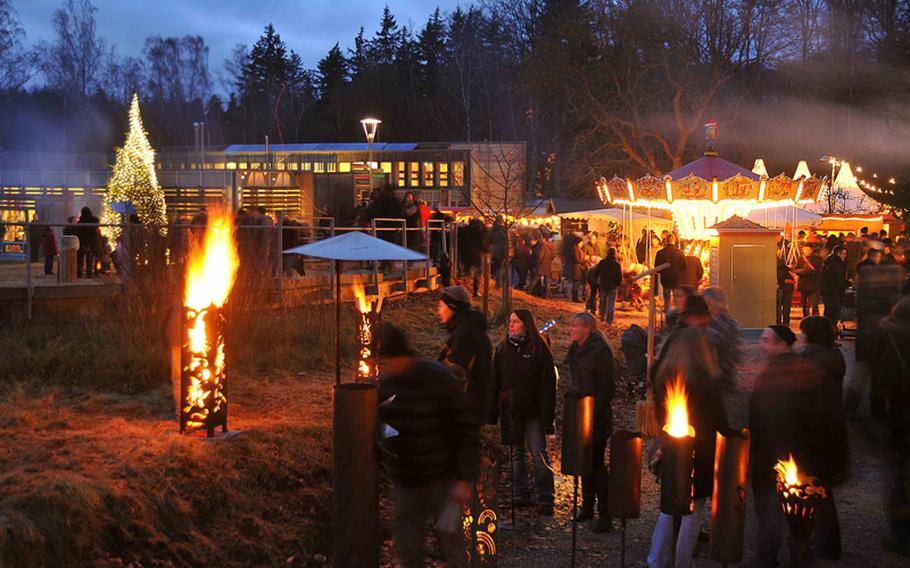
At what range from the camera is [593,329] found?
788 cm

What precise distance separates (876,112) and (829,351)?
38013 millimetres

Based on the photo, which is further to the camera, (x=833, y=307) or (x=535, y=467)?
(x=833, y=307)

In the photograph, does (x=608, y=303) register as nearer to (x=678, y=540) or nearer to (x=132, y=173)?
(x=678, y=540)

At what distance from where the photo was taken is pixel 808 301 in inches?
853

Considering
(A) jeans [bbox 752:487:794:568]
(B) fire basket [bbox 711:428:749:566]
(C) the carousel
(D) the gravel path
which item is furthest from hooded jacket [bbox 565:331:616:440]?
(C) the carousel

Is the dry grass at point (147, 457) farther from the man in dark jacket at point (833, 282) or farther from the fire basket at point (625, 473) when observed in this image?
the man in dark jacket at point (833, 282)

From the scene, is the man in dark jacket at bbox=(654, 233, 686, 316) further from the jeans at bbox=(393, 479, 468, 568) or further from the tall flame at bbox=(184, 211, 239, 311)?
the jeans at bbox=(393, 479, 468, 568)

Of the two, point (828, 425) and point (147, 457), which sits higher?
point (828, 425)

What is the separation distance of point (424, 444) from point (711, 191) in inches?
810

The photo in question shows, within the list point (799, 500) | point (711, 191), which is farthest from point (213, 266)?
point (711, 191)

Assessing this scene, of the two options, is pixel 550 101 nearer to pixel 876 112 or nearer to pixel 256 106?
pixel 876 112

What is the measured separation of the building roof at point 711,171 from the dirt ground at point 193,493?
15.5 metres

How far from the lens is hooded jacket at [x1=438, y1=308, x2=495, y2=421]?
7637 mm

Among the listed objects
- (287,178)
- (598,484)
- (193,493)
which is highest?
→ (287,178)
